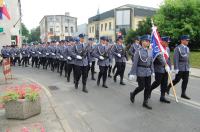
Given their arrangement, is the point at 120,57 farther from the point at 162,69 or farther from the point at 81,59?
the point at 162,69

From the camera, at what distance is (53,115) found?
274 inches

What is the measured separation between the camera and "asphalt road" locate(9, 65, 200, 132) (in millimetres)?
6105

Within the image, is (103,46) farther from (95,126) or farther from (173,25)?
(173,25)

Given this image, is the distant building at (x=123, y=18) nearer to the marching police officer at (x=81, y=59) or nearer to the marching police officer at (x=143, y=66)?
the marching police officer at (x=81, y=59)

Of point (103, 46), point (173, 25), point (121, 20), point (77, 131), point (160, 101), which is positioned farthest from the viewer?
point (121, 20)

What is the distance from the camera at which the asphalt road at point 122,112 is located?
240 inches

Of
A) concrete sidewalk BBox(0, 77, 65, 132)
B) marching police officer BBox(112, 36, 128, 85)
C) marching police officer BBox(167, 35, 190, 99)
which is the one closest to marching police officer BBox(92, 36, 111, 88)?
marching police officer BBox(112, 36, 128, 85)

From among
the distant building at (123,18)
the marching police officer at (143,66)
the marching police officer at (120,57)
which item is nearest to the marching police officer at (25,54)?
the marching police officer at (120,57)

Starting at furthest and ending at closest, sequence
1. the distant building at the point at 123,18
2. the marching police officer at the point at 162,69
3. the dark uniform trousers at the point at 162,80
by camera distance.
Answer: the distant building at the point at 123,18, the dark uniform trousers at the point at 162,80, the marching police officer at the point at 162,69

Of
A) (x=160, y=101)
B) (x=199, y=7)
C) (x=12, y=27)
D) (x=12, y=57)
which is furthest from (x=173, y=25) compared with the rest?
(x=160, y=101)

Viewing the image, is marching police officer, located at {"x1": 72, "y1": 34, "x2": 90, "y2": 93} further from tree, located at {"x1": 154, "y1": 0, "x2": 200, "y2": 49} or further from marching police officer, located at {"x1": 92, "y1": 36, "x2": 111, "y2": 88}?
tree, located at {"x1": 154, "y1": 0, "x2": 200, "y2": 49}

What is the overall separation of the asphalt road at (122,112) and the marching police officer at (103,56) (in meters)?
1.06

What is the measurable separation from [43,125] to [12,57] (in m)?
19.6

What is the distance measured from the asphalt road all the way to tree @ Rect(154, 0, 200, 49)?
62.4 ft
